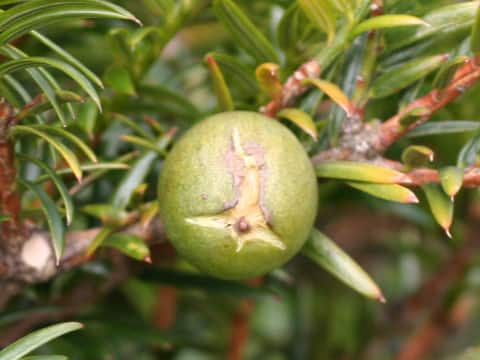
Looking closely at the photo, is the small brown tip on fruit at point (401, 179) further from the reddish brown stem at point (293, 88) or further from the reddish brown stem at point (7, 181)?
the reddish brown stem at point (7, 181)

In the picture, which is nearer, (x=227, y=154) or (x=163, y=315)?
(x=227, y=154)

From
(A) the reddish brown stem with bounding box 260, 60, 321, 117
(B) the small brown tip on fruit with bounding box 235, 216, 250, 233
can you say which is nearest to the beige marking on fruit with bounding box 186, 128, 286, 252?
(B) the small brown tip on fruit with bounding box 235, 216, 250, 233

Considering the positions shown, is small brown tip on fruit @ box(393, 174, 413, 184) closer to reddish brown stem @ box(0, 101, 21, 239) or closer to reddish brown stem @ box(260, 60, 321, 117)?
reddish brown stem @ box(260, 60, 321, 117)

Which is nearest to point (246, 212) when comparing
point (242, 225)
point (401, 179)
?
point (242, 225)

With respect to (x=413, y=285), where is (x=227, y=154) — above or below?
above

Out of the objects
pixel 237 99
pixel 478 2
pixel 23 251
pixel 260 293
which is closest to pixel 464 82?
pixel 478 2

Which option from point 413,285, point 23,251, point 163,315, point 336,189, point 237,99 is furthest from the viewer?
point 413,285

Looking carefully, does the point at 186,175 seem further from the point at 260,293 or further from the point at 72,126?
the point at 260,293
